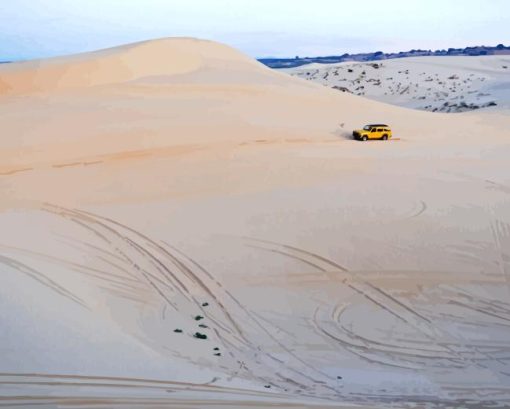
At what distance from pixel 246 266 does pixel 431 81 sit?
45.3 metres

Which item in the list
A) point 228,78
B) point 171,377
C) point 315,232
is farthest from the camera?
point 228,78

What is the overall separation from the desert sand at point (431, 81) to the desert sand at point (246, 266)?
63.0 ft

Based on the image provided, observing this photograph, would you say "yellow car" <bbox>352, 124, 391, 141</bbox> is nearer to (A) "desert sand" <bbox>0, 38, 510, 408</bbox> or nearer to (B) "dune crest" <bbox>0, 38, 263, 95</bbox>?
(A) "desert sand" <bbox>0, 38, 510, 408</bbox>

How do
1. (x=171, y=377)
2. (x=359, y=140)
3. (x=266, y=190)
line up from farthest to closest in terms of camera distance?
(x=359, y=140) → (x=266, y=190) → (x=171, y=377)

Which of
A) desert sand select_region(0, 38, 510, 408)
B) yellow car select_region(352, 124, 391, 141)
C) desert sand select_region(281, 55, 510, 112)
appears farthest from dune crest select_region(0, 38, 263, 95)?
yellow car select_region(352, 124, 391, 141)

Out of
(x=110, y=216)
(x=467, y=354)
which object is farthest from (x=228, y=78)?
(x=467, y=354)

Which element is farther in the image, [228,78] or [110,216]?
[228,78]

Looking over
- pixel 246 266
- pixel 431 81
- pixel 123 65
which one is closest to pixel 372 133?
pixel 246 266

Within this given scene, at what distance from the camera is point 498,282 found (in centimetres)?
1032

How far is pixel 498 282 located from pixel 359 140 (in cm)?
1362

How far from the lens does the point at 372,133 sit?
77.3 ft

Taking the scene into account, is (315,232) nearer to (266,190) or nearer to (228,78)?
(266,190)

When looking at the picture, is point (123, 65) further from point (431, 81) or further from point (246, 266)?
point (431, 81)

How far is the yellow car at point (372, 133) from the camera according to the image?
2342cm
